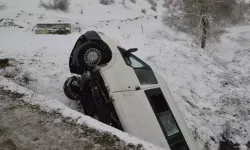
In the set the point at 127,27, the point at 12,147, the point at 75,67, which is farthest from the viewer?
the point at 127,27

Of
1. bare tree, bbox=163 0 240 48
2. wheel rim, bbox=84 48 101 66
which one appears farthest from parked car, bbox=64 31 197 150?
bare tree, bbox=163 0 240 48

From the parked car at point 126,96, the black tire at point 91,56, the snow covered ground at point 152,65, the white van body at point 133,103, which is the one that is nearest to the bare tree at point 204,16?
the snow covered ground at point 152,65

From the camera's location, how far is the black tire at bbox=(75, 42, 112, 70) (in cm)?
487

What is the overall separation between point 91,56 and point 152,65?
4.47m

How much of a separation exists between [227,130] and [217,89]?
2.26m

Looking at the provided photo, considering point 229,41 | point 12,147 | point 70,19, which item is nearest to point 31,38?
point 70,19

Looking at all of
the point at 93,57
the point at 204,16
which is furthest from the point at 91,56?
the point at 204,16

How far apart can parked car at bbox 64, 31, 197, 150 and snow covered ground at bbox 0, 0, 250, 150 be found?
2.78 ft

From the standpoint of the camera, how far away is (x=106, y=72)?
15.5 ft

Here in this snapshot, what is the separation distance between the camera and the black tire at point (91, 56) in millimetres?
4867

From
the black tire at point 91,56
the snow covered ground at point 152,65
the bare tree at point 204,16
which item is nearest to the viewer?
the black tire at point 91,56

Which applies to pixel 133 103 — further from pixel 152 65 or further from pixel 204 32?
pixel 204 32

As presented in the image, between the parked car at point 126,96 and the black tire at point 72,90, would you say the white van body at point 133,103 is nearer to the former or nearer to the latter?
the parked car at point 126,96

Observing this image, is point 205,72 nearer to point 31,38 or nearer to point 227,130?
point 227,130
